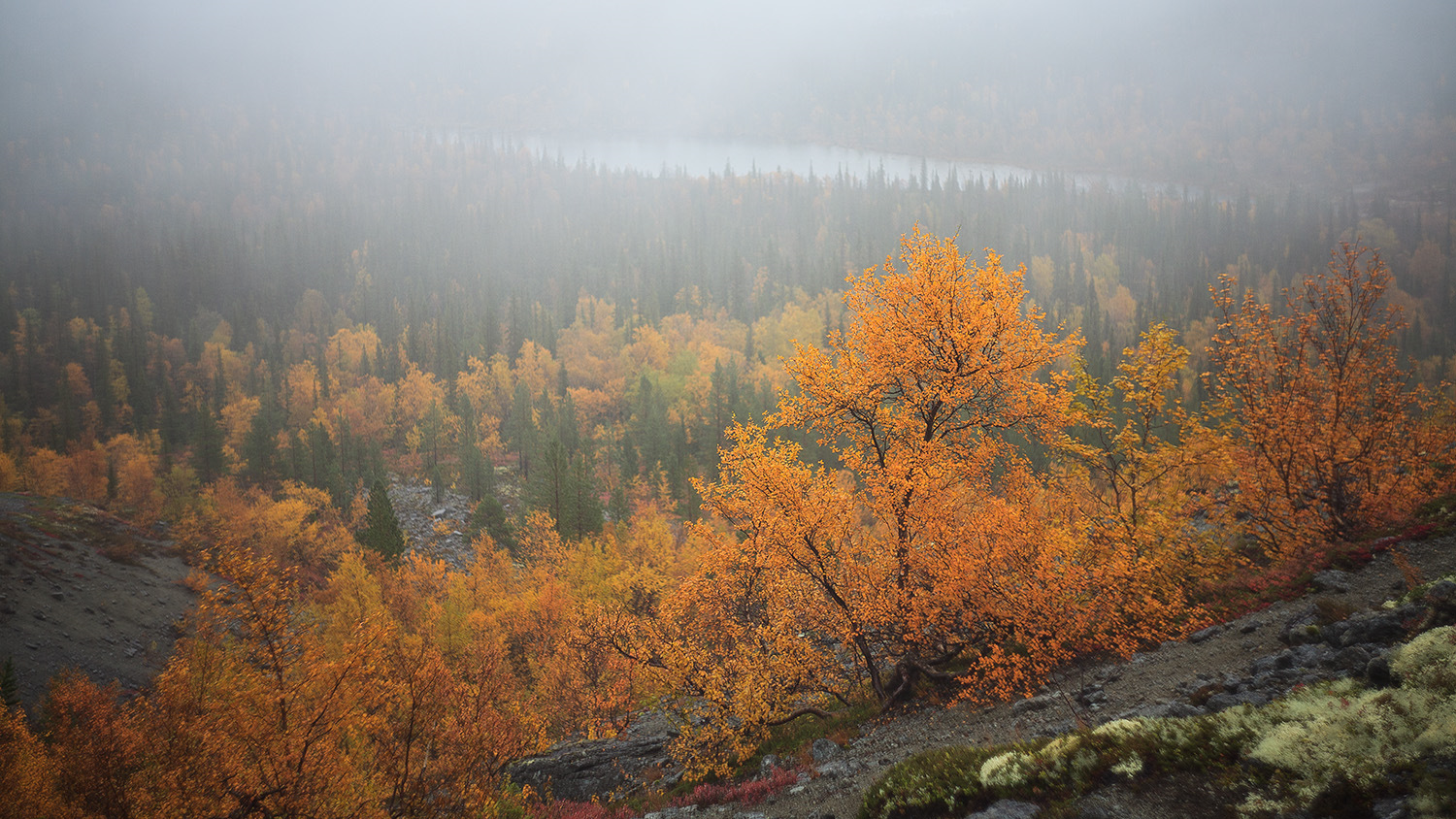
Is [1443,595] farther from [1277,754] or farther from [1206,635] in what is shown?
[1206,635]

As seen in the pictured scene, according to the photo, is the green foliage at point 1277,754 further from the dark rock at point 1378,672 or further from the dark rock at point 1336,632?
the dark rock at point 1336,632

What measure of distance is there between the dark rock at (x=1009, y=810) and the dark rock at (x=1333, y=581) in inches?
448

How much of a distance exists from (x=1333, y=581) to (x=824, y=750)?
13.2 meters

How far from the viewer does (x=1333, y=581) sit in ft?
48.0

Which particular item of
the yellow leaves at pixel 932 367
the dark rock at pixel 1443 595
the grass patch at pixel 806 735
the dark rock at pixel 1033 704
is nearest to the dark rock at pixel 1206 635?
the dark rock at pixel 1033 704

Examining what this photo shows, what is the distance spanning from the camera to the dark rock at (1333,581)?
1430cm

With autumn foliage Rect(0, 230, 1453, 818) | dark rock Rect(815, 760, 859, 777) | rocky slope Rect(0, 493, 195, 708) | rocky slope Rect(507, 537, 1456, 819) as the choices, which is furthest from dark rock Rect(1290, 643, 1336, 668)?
rocky slope Rect(0, 493, 195, 708)

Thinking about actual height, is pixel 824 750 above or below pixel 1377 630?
below

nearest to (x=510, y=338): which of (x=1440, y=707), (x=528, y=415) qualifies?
(x=528, y=415)

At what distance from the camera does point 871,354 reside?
15.0 m

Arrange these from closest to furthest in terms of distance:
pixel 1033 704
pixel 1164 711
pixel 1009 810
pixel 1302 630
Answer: pixel 1009 810, pixel 1164 711, pixel 1302 630, pixel 1033 704

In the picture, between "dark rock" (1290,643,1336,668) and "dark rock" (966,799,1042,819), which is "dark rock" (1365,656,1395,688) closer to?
"dark rock" (1290,643,1336,668)

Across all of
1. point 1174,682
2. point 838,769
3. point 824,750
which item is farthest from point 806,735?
point 1174,682

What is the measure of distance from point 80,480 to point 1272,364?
144767 millimetres
